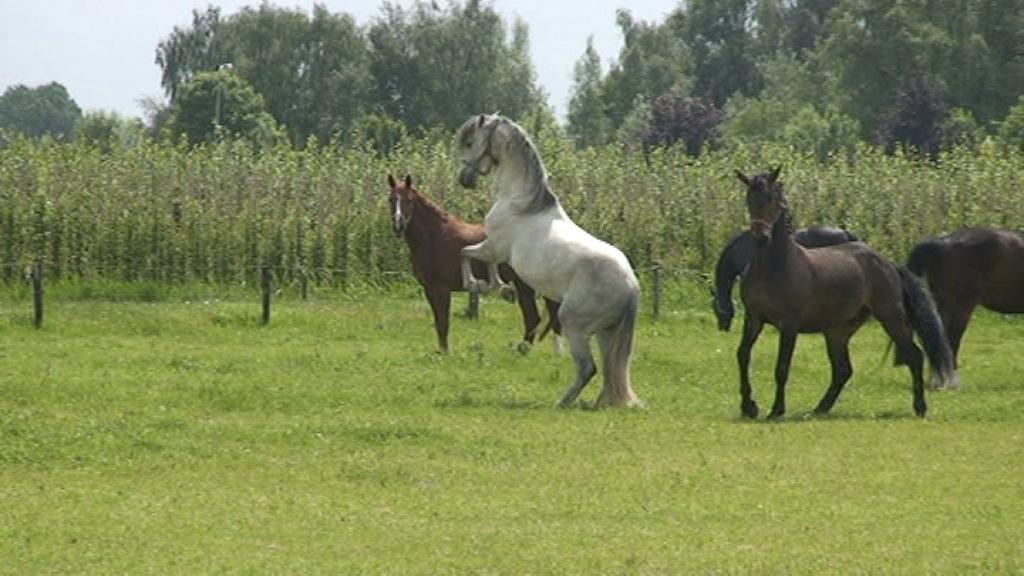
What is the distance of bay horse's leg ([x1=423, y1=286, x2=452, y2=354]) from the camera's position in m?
23.9

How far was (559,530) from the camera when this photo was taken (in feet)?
39.1

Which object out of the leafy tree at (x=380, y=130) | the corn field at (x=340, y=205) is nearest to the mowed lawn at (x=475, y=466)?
the corn field at (x=340, y=205)

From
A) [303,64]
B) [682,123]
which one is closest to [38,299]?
[682,123]

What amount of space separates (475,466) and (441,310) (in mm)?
9505

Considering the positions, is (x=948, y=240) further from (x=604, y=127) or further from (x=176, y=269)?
(x=604, y=127)

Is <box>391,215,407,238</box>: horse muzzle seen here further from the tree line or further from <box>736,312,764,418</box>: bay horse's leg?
Result: the tree line

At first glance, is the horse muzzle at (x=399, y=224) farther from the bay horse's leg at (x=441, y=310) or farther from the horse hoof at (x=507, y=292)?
the horse hoof at (x=507, y=292)

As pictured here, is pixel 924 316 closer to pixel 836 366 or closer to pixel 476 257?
pixel 836 366

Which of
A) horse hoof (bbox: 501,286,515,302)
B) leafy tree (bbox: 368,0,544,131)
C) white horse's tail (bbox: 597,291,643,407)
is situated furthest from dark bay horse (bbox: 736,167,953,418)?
leafy tree (bbox: 368,0,544,131)

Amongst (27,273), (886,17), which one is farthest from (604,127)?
(27,273)

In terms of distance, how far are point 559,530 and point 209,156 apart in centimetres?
2853

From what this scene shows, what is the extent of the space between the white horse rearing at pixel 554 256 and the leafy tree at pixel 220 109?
61907 millimetres

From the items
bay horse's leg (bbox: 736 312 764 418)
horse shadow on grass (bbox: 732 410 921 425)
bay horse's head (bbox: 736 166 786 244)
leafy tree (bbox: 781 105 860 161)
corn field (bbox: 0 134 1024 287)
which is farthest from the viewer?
leafy tree (bbox: 781 105 860 161)

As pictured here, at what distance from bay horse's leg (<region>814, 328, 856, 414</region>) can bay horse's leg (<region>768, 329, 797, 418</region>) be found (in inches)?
23.9
